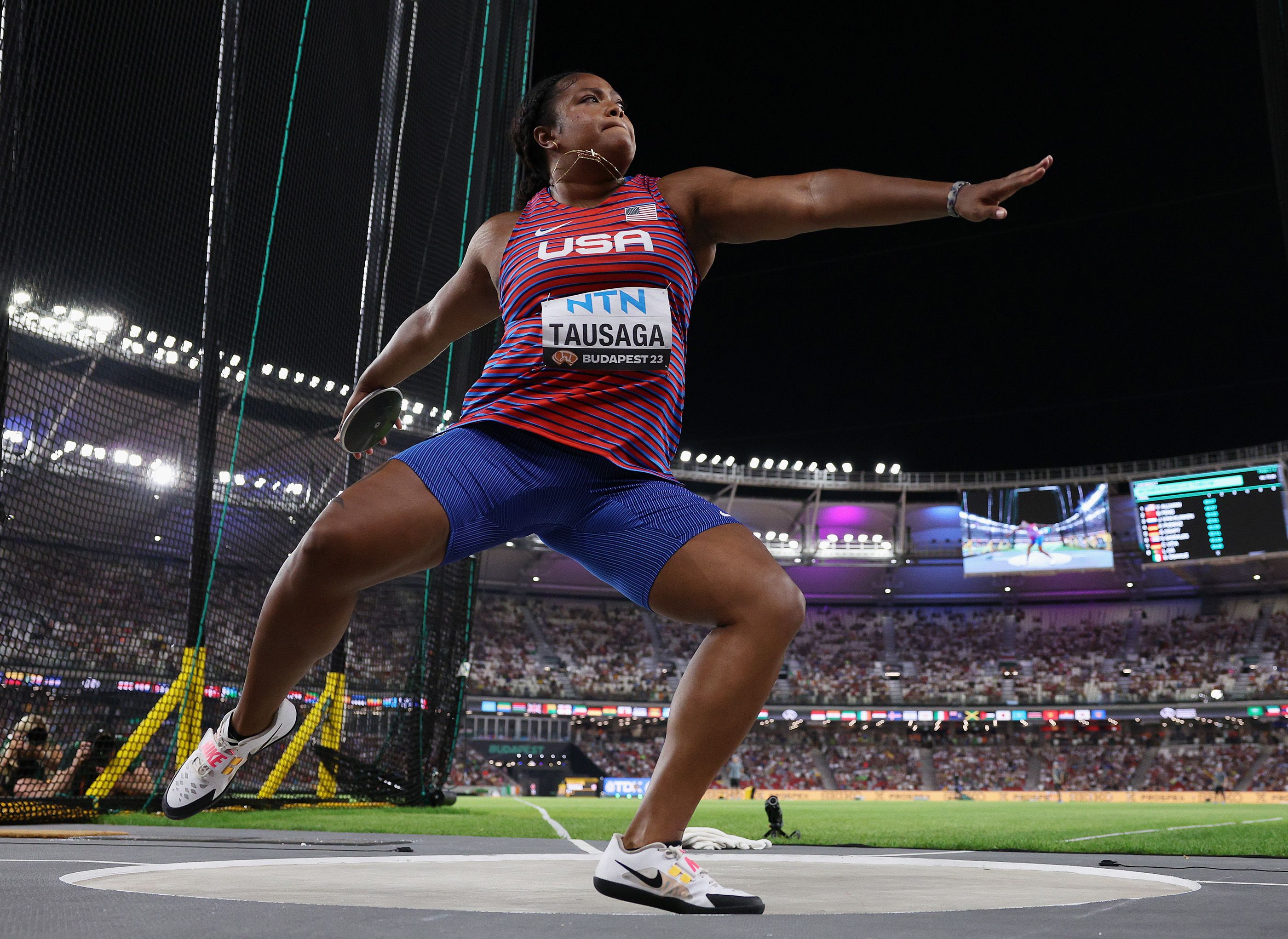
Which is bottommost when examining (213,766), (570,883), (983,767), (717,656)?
(983,767)

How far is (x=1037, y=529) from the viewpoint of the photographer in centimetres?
3666

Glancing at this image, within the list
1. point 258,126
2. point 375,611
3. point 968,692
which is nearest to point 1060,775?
point 968,692

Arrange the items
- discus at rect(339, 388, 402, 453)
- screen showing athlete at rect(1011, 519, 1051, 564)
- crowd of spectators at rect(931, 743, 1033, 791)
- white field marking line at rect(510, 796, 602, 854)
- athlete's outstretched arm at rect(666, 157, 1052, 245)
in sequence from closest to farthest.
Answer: athlete's outstretched arm at rect(666, 157, 1052, 245) → discus at rect(339, 388, 402, 453) → white field marking line at rect(510, 796, 602, 854) → screen showing athlete at rect(1011, 519, 1051, 564) → crowd of spectators at rect(931, 743, 1033, 791)

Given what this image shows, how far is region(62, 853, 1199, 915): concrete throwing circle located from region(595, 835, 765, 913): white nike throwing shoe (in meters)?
0.32

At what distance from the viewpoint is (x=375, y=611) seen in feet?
33.9

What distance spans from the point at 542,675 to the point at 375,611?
2995 cm

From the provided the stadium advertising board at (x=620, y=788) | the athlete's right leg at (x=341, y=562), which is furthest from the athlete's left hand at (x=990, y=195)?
the stadium advertising board at (x=620, y=788)

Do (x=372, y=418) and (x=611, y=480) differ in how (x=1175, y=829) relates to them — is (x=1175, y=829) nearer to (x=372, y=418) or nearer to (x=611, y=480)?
(x=611, y=480)

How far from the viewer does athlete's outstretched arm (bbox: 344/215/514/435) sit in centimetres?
260

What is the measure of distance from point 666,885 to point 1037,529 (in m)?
37.8

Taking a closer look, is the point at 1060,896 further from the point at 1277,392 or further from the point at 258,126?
the point at 1277,392

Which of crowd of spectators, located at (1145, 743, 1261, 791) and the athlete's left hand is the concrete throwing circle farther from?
crowd of spectators, located at (1145, 743, 1261, 791)

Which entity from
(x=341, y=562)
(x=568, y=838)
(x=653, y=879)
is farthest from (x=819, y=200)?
(x=568, y=838)

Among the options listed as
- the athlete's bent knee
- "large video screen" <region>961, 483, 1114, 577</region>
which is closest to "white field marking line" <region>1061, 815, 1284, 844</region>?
the athlete's bent knee
